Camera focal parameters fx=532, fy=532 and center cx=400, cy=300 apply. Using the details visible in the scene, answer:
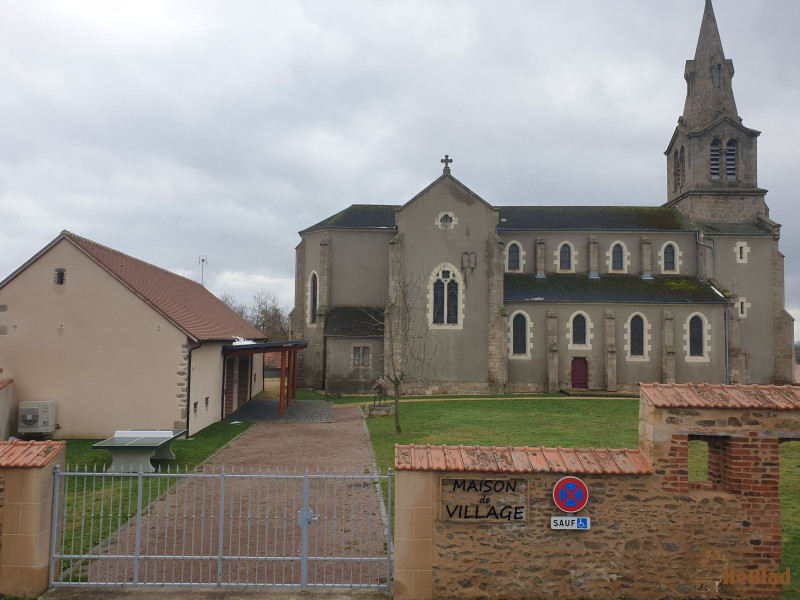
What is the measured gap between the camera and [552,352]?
1193 inches

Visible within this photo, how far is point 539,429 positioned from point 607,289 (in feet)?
55.9

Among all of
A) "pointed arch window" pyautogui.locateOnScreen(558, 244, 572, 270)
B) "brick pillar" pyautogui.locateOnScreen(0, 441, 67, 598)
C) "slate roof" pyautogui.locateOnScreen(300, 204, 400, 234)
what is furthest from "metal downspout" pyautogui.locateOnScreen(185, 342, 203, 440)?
"pointed arch window" pyautogui.locateOnScreen(558, 244, 572, 270)

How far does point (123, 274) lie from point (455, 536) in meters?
15.8

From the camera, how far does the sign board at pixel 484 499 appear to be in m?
6.64

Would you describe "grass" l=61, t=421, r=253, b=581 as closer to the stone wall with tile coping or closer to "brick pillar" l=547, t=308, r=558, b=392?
the stone wall with tile coping

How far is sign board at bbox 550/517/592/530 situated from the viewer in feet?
21.7

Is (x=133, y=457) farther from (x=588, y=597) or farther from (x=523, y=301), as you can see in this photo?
(x=523, y=301)

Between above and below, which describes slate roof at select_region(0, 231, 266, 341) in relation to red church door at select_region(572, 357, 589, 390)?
above

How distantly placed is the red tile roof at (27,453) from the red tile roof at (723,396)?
25.8ft

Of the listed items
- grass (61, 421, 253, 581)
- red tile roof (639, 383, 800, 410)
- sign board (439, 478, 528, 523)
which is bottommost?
grass (61, 421, 253, 581)

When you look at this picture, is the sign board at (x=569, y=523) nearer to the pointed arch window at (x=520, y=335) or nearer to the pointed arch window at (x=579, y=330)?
the pointed arch window at (x=520, y=335)

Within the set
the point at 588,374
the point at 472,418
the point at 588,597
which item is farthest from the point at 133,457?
the point at 588,374

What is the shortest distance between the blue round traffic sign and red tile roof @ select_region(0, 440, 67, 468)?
651 centimetres

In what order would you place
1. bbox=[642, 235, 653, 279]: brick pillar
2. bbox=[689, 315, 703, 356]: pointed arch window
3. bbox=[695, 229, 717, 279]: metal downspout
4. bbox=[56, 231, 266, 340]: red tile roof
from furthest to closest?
1. bbox=[695, 229, 717, 279]: metal downspout
2. bbox=[642, 235, 653, 279]: brick pillar
3. bbox=[689, 315, 703, 356]: pointed arch window
4. bbox=[56, 231, 266, 340]: red tile roof
